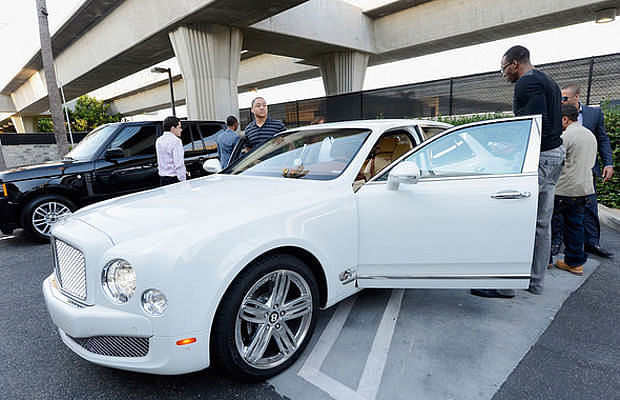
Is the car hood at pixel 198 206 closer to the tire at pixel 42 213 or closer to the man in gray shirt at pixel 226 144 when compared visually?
the man in gray shirt at pixel 226 144

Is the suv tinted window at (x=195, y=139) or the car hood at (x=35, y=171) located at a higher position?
the suv tinted window at (x=195, y=139)

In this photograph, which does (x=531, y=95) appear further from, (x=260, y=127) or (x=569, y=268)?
(x=260, y=127)

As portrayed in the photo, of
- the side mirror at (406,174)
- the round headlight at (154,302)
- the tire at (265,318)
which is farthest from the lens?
the side mirror at (406,174)

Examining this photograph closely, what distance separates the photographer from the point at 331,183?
2500mm

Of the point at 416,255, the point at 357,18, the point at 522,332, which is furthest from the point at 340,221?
the point at 357,18

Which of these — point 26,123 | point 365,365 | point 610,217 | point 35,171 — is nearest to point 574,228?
point 610,217

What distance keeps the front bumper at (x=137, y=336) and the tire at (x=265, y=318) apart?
140 mm

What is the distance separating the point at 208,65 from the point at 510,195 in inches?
481

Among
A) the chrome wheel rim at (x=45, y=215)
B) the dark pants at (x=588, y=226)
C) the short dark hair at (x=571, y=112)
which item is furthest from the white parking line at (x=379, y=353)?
the chrome wheel rim at (x=45, y=215)

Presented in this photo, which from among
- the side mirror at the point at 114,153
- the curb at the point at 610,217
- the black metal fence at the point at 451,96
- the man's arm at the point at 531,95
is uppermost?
the black metal fence at the point at 451,96

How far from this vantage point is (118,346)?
180cm

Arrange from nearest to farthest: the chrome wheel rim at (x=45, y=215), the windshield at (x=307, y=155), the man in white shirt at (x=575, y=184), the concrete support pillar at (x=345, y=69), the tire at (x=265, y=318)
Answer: the tire at (x=265, y=318), the windshield at (x=307, y=155), the man in white shirt at (x=575, y=184), the chrome wheel rim at (x=45, y=215), the concrete support pillar at (x=345, y=69)

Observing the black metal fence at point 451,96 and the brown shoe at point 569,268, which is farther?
the black metal fence at point 451,96

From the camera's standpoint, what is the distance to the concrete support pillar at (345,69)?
56.5ft
